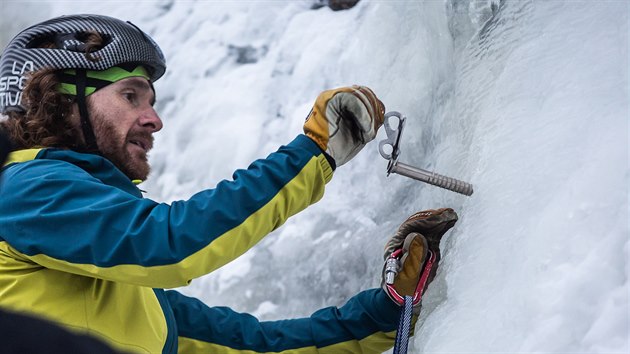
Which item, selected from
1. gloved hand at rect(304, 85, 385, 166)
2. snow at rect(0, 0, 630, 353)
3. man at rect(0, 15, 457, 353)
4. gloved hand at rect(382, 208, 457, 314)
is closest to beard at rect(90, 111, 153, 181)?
man at rect(0, 15, 457, 353)

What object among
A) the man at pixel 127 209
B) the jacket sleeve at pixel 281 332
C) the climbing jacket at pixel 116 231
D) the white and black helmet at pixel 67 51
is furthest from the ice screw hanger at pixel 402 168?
the white and black helmet at pixel 67 51

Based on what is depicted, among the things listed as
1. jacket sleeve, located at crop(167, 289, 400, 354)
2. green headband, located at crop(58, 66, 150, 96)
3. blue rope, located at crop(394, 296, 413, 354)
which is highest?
green headband, located at crop(58, 66, 150, 96)

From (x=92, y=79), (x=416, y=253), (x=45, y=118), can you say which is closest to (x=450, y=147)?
(x=416, y=253)

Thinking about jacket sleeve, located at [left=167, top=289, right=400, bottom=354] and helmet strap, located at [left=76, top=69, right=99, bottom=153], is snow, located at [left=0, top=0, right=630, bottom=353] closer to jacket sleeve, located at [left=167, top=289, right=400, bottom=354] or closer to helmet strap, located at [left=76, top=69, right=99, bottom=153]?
jacket sleeve, located at [left=167, top=289, right=400, bottom=354]

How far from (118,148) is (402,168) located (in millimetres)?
699

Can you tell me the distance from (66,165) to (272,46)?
8.01 ft

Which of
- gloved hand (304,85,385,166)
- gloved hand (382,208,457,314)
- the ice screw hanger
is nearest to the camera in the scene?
gloved hand (304,85,385,166)

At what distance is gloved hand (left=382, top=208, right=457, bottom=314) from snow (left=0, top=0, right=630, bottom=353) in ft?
0.15

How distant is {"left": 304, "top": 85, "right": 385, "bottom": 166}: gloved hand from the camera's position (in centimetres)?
205

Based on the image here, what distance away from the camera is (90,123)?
2246 mm

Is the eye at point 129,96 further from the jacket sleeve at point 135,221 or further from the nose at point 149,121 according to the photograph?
the jacket sleeve at point 135,221

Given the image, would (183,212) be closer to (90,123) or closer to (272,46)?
(90,123)

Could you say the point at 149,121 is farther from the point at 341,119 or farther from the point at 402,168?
the point at 402,168

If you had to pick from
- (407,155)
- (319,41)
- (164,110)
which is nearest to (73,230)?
(407,155)
